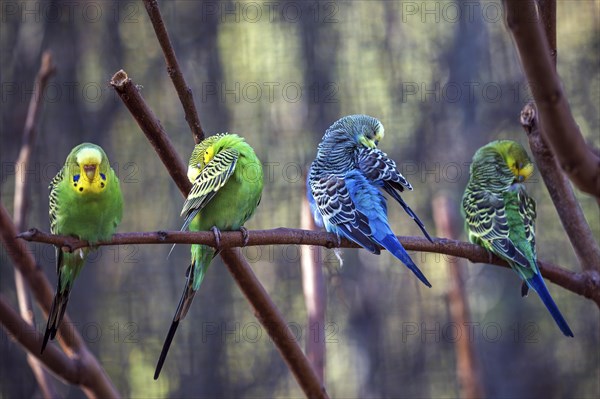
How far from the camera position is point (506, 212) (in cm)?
229

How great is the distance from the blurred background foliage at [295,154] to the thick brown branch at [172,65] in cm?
206

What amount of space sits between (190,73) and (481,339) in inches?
85.1

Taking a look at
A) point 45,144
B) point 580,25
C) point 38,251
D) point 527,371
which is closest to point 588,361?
point 527,371

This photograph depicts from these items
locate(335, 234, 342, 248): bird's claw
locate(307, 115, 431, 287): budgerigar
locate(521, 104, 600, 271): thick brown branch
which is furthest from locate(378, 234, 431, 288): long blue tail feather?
locate(521, 104, 600, 271): thick brown branch

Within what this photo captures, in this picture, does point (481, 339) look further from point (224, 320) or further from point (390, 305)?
point (224, 320)

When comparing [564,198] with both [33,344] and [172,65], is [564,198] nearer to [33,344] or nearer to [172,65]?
[172,65]

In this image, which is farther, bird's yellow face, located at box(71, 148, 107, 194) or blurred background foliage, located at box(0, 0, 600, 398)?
blurred background foliage, located at box(0, 0, 600, 398)

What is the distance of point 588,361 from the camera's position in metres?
3.88

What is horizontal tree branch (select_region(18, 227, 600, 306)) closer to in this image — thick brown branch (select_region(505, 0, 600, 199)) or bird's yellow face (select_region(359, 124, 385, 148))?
bird's yellow face (select_region(359, 124, 385, 148))

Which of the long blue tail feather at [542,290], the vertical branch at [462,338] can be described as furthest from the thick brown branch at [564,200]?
the vertical branch at [462,338]

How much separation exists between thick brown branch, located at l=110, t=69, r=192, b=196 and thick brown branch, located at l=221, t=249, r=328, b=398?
9.4 inches

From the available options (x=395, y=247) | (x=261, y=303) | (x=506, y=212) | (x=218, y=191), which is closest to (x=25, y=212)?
(x=218, y=191)

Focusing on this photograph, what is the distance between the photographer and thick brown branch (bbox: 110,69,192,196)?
1609 mm

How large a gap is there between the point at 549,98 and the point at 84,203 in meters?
1.13
